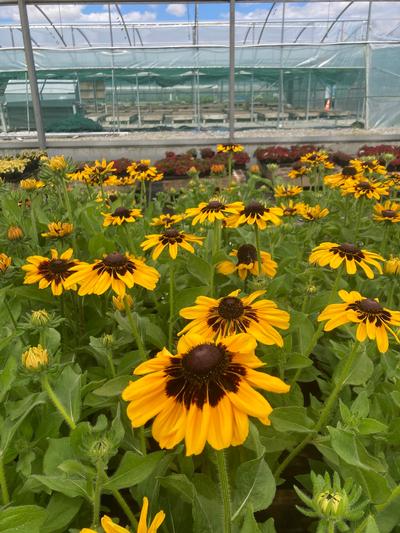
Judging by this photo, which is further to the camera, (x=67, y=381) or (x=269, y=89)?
(x=269, y=89)

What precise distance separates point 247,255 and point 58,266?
492mm

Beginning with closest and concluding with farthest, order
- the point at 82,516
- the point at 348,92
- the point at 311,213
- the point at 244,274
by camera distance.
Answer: the point at 82,516 < the point at 244,274 < the point at 311,213 < the point at 348,92

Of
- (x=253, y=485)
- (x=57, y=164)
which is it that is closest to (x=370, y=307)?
(x=253, y=485)

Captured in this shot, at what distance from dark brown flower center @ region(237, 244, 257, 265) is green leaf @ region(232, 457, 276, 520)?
0.62 metres

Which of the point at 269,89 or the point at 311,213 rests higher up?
the point at 269,89

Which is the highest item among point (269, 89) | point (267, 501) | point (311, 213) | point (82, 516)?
point (269, 89)

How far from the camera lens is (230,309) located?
27.2 inches

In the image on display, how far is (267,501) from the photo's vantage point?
0.62 meters

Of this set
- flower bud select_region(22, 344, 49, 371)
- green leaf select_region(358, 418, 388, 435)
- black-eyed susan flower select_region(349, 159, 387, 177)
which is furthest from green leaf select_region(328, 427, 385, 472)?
black-eyed susan flower select_region(349, 159, 387, 177)

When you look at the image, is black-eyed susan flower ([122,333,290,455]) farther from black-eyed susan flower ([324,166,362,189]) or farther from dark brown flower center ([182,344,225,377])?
black-eyed susan flower ([324,166,362,189])

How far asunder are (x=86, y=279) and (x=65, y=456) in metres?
0.31

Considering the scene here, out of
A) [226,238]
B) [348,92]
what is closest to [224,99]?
[348,92]

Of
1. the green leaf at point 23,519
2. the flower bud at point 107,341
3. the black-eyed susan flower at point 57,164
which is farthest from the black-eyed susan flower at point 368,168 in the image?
the green leaf at point 23,519

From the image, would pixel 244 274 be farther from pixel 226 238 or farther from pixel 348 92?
pixel 348 92
